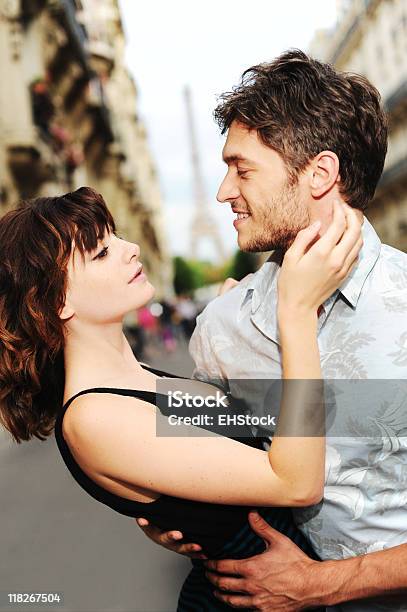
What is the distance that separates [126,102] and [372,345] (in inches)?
2097

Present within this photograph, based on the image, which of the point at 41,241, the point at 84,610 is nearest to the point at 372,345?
the point at 41,241

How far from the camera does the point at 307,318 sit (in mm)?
1743

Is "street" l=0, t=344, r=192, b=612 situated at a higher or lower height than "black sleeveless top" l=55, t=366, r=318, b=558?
lower

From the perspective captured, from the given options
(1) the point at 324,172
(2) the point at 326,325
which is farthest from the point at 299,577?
(1) the point at 324,172

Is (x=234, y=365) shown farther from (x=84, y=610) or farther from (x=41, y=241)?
(x=84, y=610)

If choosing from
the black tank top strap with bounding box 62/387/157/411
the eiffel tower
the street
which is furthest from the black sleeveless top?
the eiffel tower

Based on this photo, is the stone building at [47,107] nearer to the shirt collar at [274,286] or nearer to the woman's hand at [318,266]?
the shirt collar at [274,286]

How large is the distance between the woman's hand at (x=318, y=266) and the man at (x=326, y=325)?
8cm

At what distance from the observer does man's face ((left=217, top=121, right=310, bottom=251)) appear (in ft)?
6.40

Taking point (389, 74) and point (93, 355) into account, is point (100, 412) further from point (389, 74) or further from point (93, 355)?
point (389, 74)

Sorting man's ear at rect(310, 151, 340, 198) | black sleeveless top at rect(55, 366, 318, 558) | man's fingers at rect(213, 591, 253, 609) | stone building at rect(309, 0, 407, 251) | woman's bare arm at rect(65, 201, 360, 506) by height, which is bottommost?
stone building at rect(309, 0, 407, 251)

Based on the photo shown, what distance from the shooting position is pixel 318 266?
1753mm

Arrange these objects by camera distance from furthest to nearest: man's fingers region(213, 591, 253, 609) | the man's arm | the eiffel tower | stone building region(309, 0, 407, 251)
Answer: the eiffel tower
stone building region(309, 0, 407, 251)
man's fingers region(213, 591, 253, 609)
the man's arm

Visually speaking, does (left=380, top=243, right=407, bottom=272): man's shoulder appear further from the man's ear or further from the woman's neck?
the woman's neck
